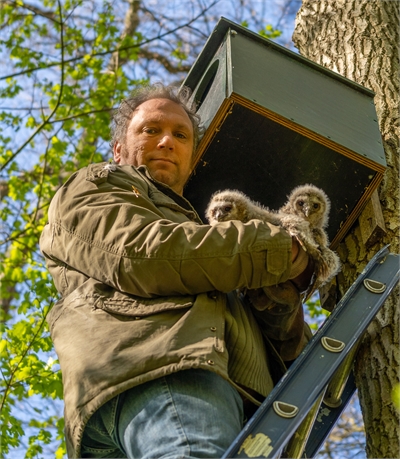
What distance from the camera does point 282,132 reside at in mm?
3570

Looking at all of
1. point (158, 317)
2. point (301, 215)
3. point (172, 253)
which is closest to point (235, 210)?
point (301, 215)

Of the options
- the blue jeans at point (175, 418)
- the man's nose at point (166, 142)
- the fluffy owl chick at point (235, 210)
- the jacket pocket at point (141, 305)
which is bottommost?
the blue jeans at point (175, 418)

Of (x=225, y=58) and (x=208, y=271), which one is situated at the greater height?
(x=225, y=58)

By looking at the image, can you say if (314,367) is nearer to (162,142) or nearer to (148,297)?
(148,297)

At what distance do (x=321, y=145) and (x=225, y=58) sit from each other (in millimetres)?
682

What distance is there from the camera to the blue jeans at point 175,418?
226 centimetres

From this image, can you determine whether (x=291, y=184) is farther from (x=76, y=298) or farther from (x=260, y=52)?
(x=76, y=298)

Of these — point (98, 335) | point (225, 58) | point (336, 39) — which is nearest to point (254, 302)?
point (98, 335)

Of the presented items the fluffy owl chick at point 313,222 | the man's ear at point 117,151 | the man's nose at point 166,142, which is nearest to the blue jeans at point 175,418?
the fluffy owl chick at point 313,222

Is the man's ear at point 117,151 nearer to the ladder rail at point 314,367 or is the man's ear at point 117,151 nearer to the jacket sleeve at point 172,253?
the jacket sleeve at point 172,253

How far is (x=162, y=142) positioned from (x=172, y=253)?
1.08 meters

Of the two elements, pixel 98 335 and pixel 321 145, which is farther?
pixel 321 145

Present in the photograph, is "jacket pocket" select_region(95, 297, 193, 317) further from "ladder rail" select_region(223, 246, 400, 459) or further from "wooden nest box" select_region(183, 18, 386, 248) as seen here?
"wooden nest box" select_region(183, 18, 386, 248)

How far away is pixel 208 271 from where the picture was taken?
2627mm
